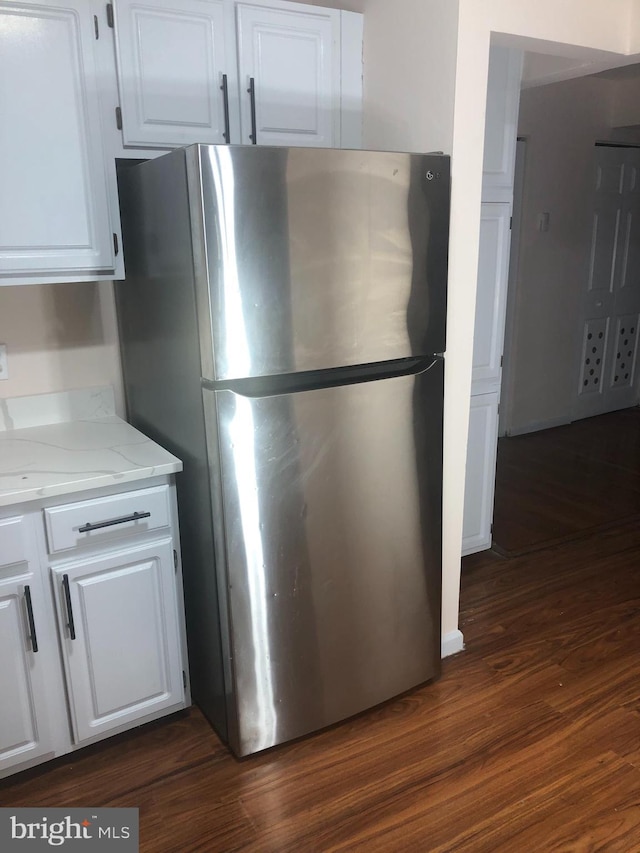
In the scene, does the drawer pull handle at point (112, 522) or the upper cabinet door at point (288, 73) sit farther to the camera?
the upper cabinet door at point (288, 73)

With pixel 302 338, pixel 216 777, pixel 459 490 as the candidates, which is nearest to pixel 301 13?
pixel 302 338

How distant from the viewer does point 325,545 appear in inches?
77.5

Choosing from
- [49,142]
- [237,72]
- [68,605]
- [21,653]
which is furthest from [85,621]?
[237,72]

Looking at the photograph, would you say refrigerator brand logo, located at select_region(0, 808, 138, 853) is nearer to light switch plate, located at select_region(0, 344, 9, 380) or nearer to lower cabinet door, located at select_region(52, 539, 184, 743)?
lower cabinet door, located at select_region(52, 539, 184, 743)

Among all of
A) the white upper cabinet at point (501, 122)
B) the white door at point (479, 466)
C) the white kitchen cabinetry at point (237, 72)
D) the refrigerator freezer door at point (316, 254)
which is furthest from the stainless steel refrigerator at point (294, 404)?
the white upper cabinet at point (501, 122)

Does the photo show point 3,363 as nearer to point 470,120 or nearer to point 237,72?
point 237,72

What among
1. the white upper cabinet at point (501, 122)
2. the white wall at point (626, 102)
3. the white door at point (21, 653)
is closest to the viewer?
the white door at point (21, 653)

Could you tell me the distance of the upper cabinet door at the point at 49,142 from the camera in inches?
69.7

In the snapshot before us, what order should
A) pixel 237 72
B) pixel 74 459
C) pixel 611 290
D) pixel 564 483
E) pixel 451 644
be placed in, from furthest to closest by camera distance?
pixel 611 290 < pixel 564 483 < pixel 451 644 < pixel 237 72 < pixel 74 459

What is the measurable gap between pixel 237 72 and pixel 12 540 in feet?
4.75

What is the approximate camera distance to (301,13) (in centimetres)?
212

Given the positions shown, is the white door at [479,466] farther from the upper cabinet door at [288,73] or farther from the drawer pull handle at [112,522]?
the drawer pull handle at [112,522]

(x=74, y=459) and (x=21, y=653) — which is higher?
(x=74, y=459)

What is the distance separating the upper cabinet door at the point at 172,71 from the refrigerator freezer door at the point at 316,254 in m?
0.47
